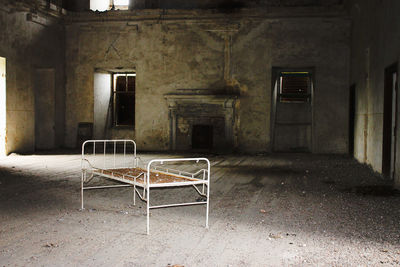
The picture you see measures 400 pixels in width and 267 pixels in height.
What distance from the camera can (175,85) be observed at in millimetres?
14461

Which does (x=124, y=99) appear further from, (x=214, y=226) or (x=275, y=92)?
(x=214, y=226)

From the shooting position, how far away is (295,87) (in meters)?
14.9

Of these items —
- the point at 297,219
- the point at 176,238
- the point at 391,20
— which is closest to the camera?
the point at 176,238

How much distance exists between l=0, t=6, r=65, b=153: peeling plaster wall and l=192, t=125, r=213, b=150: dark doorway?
5.76 metres

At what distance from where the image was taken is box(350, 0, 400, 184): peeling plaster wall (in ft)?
25.2

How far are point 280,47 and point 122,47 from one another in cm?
600

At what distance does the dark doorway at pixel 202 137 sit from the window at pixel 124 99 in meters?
2.99

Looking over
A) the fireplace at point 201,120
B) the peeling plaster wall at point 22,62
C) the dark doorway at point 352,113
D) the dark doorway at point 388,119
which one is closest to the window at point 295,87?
the dark doorway at point 352,113

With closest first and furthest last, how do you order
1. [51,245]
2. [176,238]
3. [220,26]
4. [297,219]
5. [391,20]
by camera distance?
[51,245] < [176,238] < [297,219] < [391,20] < [220,26]

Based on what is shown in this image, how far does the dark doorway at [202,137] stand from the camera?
47.6 ft

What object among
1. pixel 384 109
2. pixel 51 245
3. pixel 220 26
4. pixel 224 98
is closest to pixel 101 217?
pixel 51 245

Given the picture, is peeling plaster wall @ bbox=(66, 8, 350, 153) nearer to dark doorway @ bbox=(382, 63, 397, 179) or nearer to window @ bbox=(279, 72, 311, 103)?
window @ bbox=(279, 72, 311, 103)

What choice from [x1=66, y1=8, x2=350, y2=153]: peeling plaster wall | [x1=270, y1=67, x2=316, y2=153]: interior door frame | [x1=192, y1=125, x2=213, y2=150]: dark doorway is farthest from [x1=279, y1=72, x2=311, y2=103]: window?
[x1=192, y1=125, x2=213, y2=150]: dark doorway

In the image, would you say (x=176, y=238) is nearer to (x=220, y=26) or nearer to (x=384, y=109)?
(x=384, y=109)
